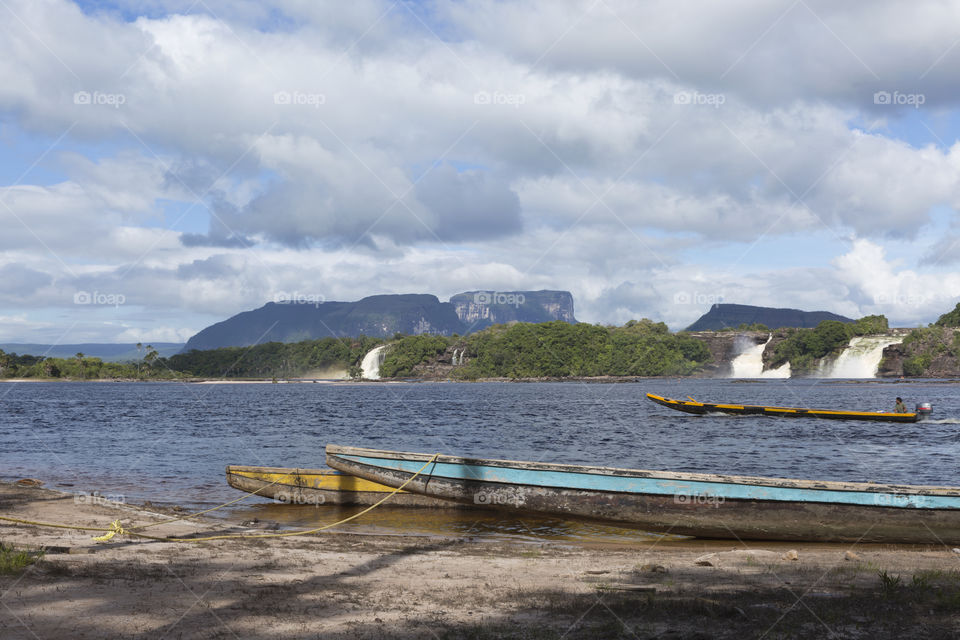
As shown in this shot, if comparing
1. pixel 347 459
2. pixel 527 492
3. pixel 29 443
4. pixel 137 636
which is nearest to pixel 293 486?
pixel 347 459

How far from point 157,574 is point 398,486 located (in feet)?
25.0

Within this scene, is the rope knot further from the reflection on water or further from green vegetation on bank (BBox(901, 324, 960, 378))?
green vegetation on bank (BBox(901, 324, 960, 378))

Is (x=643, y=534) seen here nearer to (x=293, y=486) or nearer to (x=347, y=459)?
(x=347, y=459)

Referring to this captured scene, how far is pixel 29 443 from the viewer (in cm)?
3869

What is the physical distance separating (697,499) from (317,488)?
30.5ft

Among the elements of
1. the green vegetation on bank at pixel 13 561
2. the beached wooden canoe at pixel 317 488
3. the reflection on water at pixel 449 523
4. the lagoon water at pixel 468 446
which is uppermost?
the green vegetation on bank at pixel 13 561

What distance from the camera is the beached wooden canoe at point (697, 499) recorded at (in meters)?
13.9

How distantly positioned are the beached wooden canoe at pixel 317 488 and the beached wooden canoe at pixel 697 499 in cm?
108

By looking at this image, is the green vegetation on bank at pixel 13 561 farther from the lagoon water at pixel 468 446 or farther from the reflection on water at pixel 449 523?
the lagoon water at pixel 468 446

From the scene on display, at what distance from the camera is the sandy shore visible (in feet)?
24.3

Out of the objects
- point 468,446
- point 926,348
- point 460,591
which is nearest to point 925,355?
point 926,348

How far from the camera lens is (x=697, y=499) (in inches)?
584

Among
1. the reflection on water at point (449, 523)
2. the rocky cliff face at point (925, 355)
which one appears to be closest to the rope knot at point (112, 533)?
the reflection on water at point (449, 523)

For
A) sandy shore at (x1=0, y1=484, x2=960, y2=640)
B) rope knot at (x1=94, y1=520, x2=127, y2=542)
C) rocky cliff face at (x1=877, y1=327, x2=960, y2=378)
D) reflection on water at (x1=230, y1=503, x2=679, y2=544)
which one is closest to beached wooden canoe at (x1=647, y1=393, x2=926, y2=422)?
reflection on water at (x1=230, y1=503, x2=679, y2=544)
